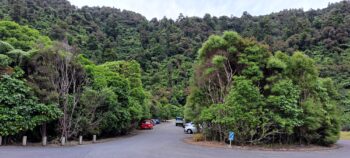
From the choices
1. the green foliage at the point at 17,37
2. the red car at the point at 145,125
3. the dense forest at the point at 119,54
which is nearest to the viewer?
the dense forest at the point at 119,54

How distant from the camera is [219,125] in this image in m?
23.1

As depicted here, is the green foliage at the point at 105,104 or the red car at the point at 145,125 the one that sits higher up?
the green foliage at the point at 105,104

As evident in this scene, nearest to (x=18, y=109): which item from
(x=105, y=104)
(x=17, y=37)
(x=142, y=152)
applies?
(x=105, y=104)

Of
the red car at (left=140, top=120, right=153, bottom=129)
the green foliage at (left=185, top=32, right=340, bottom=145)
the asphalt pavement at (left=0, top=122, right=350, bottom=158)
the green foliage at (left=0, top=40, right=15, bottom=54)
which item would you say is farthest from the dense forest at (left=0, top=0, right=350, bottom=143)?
the asphalt pavement at (left=0, top=122, right=350, bottom=158)

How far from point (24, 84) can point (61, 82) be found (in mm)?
2734

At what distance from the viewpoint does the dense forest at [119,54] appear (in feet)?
70.1

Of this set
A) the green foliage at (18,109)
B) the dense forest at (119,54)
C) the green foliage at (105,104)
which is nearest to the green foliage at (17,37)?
the dense forest at (119,54)

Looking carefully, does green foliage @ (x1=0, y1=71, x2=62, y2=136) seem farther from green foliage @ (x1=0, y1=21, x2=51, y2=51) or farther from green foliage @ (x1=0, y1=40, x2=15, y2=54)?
green foliage @ (x1=0, y1=21, x2=51, y2=51)

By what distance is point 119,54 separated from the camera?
79.1 meters

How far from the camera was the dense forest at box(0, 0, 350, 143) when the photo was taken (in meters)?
21.4

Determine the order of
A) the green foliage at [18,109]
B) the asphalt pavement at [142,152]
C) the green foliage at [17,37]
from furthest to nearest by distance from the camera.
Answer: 1. the green foliage at [17,37]
2. the green foliage at [18,109]
3. the asphalt pavement at [142,152]

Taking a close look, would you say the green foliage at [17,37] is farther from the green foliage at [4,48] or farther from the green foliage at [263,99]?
the green foliage at [263,99]

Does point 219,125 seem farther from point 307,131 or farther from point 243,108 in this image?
point 307,131

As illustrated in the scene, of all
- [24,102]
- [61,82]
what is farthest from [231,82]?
[24,102]
